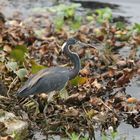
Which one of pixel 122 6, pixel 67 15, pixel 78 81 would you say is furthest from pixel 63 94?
pixel 122 6

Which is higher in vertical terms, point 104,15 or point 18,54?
point 18,54

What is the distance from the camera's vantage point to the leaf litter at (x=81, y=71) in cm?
727

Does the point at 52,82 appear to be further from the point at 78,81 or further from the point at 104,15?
the point at 104,15

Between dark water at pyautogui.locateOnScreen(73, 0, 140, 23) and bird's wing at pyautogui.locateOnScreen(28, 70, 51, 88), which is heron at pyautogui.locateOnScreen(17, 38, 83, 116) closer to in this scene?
bird's wing at pyautogui.locateOnScreen(28, 70, 51, 88)

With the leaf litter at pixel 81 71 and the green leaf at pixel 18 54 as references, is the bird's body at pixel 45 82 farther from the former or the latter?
the green leaf at pixel 18 54

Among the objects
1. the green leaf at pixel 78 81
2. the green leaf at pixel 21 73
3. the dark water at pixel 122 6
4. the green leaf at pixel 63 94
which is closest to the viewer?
the green leaf at pixel 63 94

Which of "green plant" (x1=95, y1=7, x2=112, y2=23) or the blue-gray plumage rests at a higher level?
the blue-gray plumage

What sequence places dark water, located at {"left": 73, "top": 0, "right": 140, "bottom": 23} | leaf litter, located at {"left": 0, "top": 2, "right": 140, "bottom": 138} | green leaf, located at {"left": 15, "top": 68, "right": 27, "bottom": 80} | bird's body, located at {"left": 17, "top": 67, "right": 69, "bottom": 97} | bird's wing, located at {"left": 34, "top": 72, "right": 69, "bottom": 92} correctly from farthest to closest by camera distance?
dark water, located at {"left": 73, "top": 0, "right": 140, "bottom": 23}
green leaf, located at {"left": 15, "top": 68, "right": 27, "bottom": 80}
leaf litter, located at {"left": 0, "top": 2, "right": 140, "bottom": 138}
bird's wing, located at {"left": 34, "top": 72, "right": 69, "bottom": 92}
bird's body, located at {"left": 17, "top": 67, "right": 69, "bottom": 97}

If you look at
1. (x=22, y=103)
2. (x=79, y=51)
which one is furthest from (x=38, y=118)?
(x=79, y=51)

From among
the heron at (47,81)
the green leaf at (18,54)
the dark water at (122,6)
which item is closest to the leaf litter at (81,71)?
the green leaf at (18,54)

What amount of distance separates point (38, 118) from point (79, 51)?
9.21 feet

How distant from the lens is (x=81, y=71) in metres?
8.78

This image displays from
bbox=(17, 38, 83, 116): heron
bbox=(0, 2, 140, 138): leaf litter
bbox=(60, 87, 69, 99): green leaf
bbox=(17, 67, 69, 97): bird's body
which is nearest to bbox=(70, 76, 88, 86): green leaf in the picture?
bbox=(0, 2, 140, 138): leaf litter

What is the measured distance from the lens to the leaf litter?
727cm
